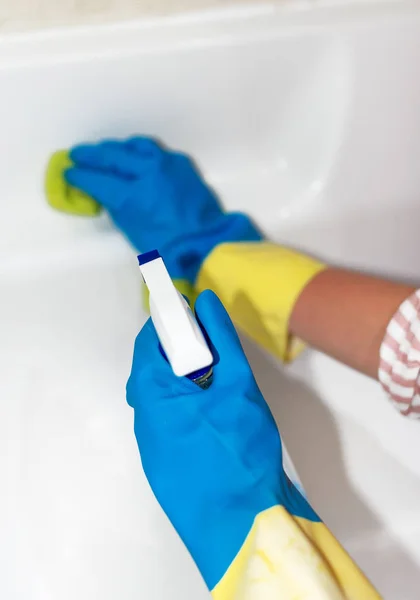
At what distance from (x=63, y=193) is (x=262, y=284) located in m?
0.31

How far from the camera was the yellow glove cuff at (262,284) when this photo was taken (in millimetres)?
732

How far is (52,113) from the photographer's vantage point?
2.49 feet

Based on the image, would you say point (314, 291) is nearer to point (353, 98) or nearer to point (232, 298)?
point (232, 298)

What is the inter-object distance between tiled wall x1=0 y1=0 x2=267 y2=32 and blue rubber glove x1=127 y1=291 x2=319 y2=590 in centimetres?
38

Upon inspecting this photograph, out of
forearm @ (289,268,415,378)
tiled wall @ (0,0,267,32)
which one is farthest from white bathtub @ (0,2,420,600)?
forearm @ (289,268,415,378)

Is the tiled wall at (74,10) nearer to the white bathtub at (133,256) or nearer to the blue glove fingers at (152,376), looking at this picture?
the white bathtub at (133,256)

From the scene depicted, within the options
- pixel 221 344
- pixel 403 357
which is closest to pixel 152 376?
pixel 221 344

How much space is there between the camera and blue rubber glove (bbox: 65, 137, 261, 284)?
0.78 metres

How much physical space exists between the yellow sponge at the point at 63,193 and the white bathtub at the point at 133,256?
0.03m

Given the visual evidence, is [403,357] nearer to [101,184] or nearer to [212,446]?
[212,446]

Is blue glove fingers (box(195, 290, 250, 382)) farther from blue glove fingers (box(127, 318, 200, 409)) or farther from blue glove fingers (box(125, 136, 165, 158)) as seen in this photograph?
blue glove fingers (box(125, 136, 165, 158))

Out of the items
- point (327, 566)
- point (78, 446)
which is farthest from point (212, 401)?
point (78, 446)

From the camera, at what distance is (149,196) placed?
0.78m

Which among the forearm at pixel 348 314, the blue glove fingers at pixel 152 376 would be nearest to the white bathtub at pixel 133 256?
the forearm at pixel 348 314
